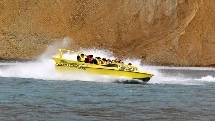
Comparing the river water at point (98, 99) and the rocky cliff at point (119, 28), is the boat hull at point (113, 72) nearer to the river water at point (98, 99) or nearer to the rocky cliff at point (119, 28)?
the river water at point (98, 99)

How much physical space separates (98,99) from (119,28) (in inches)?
1818

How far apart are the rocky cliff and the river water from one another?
2773 cm

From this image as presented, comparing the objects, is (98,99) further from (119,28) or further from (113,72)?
(119,28)

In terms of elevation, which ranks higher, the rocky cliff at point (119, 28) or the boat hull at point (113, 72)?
the rocky cliff at point (119, 28)

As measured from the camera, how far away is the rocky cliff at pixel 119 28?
233 feet

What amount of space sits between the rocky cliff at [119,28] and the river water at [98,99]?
2773cm

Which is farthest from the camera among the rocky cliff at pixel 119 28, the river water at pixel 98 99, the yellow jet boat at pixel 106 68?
the rocky cliff at pixel 119 28

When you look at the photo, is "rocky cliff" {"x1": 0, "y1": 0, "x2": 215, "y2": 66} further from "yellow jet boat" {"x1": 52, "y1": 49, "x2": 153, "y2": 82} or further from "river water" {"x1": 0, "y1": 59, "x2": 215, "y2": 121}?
"yellow jet boat" {"x1": 52, "y1": 49, "x2": 153, "y2": 82}

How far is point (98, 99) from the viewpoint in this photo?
1129 inches

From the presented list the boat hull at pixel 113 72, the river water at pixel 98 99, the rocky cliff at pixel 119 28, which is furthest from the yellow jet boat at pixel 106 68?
the rocky cliff at pixel 119 28

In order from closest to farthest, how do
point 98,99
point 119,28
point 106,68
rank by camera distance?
point 98,99 < point 106,68 < point 119,28

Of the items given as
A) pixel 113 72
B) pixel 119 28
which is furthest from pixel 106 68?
pixel 119 28

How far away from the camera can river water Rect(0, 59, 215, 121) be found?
74.9ft

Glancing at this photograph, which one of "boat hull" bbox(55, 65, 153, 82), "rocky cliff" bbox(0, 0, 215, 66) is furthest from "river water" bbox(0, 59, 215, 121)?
"rocky cliff" bbox(0, 0, 215, 66)
